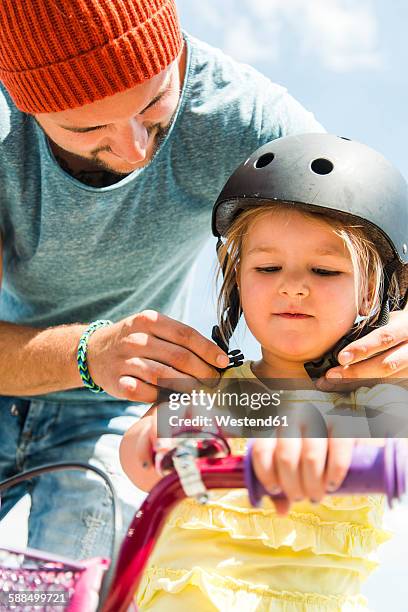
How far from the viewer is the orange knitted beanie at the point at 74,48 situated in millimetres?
2455

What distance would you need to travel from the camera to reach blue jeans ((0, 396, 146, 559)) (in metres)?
3.23

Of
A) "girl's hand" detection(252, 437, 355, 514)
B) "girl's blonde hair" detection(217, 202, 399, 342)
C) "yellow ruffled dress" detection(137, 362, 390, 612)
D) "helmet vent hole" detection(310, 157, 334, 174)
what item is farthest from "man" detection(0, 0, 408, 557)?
"girl's hand" detection(252, 437, 355, 514)

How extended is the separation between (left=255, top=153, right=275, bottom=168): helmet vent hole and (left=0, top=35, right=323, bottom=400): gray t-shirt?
76cm

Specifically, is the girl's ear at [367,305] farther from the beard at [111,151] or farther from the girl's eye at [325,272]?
the beard at [111,151]

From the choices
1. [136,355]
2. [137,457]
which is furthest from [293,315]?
[137,457]

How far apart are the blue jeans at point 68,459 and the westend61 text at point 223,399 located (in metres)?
1.13

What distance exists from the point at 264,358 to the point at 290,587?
2.35ft

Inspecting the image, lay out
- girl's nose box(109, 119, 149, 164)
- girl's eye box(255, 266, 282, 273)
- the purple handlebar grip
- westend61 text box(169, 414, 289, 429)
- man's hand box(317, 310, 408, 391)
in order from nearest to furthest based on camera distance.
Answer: the purple handlebar grip → westend61 text box(169, 414, 289, 429) → man's hand box(317, 310, 408, 391) → girl's eye box(255, 266, 282, 273) → girl's nose box(109, 119, 149, 164)

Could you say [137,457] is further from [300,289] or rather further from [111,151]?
[111,151]

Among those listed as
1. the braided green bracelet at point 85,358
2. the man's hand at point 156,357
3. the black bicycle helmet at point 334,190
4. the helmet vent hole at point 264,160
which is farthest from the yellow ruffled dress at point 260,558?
the helmet vent hole at point 264,160

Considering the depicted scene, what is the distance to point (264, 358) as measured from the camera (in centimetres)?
244

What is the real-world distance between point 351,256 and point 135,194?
1.24m

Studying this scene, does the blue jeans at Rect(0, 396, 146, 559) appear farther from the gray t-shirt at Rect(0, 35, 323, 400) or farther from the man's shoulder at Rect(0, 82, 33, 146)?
the man's shoulder at Rect(0, 82, 33, 146)

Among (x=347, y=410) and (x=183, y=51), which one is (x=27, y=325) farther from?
(x=347, y=410)
